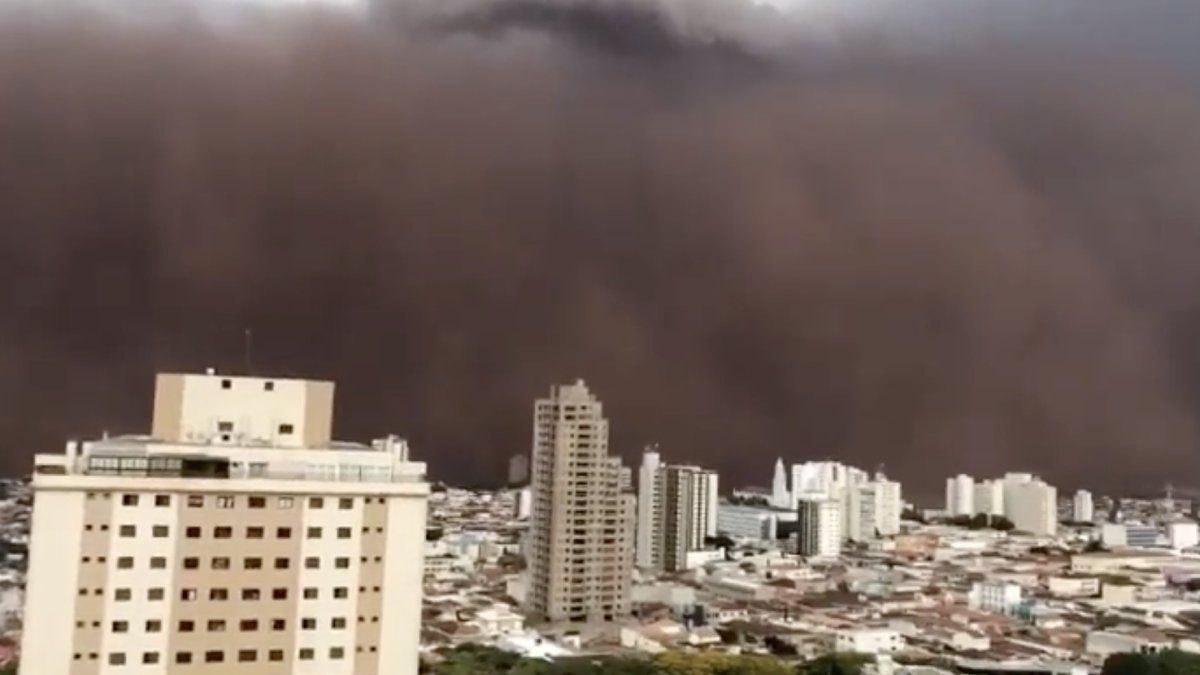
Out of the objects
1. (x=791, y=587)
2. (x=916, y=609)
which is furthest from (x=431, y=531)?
(x=916, y=609)

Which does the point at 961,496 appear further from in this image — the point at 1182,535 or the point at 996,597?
the point at 996,597

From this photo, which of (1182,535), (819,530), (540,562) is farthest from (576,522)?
(1182,535)

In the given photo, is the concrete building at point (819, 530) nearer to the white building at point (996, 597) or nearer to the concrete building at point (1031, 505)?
the white building at point (996, 597)

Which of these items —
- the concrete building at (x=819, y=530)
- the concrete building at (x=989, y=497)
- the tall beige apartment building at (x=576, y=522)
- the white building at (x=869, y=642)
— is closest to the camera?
the white building at (x=869, y=642)

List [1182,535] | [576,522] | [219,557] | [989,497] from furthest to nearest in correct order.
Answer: [989,497], [1182,535], [576,522], [219,557]

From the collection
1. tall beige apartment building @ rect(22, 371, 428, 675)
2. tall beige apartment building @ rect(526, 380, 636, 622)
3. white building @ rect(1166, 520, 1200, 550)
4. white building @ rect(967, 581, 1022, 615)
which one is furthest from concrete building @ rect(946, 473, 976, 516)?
tall beige apartment building @ rect(22, 371, 428, 675)

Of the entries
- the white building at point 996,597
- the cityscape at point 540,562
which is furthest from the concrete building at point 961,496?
the white building at point 996,597
